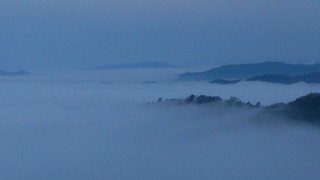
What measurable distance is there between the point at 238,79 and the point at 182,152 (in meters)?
57.5

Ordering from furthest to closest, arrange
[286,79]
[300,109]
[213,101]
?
[286,79], [213,101], [300,109]

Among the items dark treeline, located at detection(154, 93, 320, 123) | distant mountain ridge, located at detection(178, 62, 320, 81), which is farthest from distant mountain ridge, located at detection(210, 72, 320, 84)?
dark treeline, located at detection(154, 93, 320, 123)

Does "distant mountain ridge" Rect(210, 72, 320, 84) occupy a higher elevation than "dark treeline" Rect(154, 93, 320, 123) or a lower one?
higher

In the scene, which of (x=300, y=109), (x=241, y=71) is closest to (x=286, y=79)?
(x=241, y=71)

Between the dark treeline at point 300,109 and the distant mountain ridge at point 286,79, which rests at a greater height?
the distant mountain ridge at point 286,79

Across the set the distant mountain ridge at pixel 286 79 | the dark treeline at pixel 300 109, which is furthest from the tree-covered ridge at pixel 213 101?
the distant mountain ridge at pixel 286 79

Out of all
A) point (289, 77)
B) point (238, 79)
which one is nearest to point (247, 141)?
point (289, 77)

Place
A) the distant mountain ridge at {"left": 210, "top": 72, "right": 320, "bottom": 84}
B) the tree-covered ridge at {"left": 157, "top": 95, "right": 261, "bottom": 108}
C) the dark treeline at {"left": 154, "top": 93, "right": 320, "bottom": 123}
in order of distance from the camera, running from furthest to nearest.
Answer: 1. the distant mountain ridge at {"left": 210, "top": 72, "right": 320, "bottom": 84}
2. the tree-covered ridge at {"left": 157, "top": 95, "right": 261, "bottom": 108}
3. the dark treeline at {"left": 154, "top": 93, "right": 320, "bottom": 123}

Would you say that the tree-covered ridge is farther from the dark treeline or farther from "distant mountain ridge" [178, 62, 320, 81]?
"distant mountain ridge" [178, 62, 320, 81]

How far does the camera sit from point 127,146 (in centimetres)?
5997

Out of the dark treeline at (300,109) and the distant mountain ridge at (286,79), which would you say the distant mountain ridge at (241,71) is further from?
the dark treeline at (300,109)

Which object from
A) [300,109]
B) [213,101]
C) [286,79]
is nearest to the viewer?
[300,109]

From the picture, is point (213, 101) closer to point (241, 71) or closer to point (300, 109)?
point (300, 109)

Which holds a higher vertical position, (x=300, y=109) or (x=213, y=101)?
(x=213, y=101)
